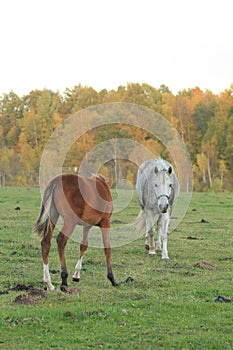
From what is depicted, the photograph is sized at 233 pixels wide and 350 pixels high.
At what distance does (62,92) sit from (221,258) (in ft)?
258

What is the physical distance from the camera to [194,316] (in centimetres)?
729

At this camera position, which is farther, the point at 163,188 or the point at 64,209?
the point at 163,188

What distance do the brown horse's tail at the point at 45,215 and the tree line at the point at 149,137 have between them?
3507 cm

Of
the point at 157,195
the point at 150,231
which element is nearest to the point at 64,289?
the point at 157,195

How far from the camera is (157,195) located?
462 inches

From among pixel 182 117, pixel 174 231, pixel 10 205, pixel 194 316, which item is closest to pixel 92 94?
pixel 182 117

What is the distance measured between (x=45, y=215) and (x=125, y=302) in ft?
6.33

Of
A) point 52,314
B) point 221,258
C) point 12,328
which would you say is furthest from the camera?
point 221,258

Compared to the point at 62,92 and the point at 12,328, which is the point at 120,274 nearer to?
the point at 12,328

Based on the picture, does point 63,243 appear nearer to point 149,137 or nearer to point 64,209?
point 64,209

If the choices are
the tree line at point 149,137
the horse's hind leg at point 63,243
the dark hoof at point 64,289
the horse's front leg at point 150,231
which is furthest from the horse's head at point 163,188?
the tree line at point 149,137

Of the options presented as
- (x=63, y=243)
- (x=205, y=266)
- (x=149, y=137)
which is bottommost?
(x=205, y=266)

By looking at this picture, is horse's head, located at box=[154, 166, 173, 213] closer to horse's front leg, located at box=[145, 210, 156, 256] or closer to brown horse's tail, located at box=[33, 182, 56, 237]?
horse's front leg, located at box=[145, 210, 156, 256]

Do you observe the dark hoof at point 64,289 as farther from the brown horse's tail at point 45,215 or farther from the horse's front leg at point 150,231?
the horse's front leg at point 150,231
